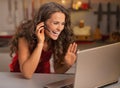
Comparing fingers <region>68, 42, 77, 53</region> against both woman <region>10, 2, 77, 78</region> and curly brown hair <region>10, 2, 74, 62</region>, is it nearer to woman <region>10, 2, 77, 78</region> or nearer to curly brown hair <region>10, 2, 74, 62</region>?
woman <region>10, 2, 77, 78</region>

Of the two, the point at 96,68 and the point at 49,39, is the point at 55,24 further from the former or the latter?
the point at 96,68

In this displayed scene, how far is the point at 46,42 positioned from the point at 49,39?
0.10 ft

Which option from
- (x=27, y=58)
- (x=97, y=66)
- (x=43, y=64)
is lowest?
(x=43, y=64)

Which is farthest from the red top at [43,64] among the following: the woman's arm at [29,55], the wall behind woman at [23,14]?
the wall behind woman at [23,14]

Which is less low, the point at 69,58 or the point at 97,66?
the point at 97,66

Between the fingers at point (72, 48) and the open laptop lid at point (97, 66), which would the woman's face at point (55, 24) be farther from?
the open laptop lid at point (97, 66)

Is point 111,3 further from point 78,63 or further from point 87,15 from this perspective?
point 78,63

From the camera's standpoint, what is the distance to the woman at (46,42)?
1.73m

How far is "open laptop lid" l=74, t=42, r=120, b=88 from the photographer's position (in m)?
1.32

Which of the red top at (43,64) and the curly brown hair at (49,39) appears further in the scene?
the red top at (43,64)

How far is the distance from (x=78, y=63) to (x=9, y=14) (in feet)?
6.62

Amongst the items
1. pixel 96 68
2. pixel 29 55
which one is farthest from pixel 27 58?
pixel 96 68

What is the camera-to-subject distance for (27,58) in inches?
68.2

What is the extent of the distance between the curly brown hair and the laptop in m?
0.39
